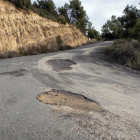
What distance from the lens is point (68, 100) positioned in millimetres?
4152

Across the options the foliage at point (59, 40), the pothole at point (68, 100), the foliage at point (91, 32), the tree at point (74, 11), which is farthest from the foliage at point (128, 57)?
the foliage at point (91, 32)

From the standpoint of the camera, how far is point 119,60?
34.4 feet

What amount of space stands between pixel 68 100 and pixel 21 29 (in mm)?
15986

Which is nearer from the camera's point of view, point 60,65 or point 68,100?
point 68,100

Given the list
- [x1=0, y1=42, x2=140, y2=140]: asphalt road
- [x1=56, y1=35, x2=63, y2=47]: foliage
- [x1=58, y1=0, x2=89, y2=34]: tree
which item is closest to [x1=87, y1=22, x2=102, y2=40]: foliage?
[x1=58, y1=0, x2=89, y2=34]: tree

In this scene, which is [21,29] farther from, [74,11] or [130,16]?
[74,11]

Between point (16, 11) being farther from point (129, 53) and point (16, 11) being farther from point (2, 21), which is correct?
point (129, 53)

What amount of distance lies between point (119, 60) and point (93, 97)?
683 cm

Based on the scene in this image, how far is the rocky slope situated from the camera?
16109 mm

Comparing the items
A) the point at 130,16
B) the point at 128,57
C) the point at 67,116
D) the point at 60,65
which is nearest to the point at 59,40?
the point at 130,16

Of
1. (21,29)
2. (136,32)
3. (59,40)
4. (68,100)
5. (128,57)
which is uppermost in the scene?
(21,29)

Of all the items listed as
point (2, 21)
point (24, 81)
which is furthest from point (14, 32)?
point (24, 81)

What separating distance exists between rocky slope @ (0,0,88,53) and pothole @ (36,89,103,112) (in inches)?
479

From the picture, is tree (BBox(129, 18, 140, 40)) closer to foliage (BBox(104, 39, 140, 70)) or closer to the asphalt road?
foliage (BBox(104, 39, 140, 70))
